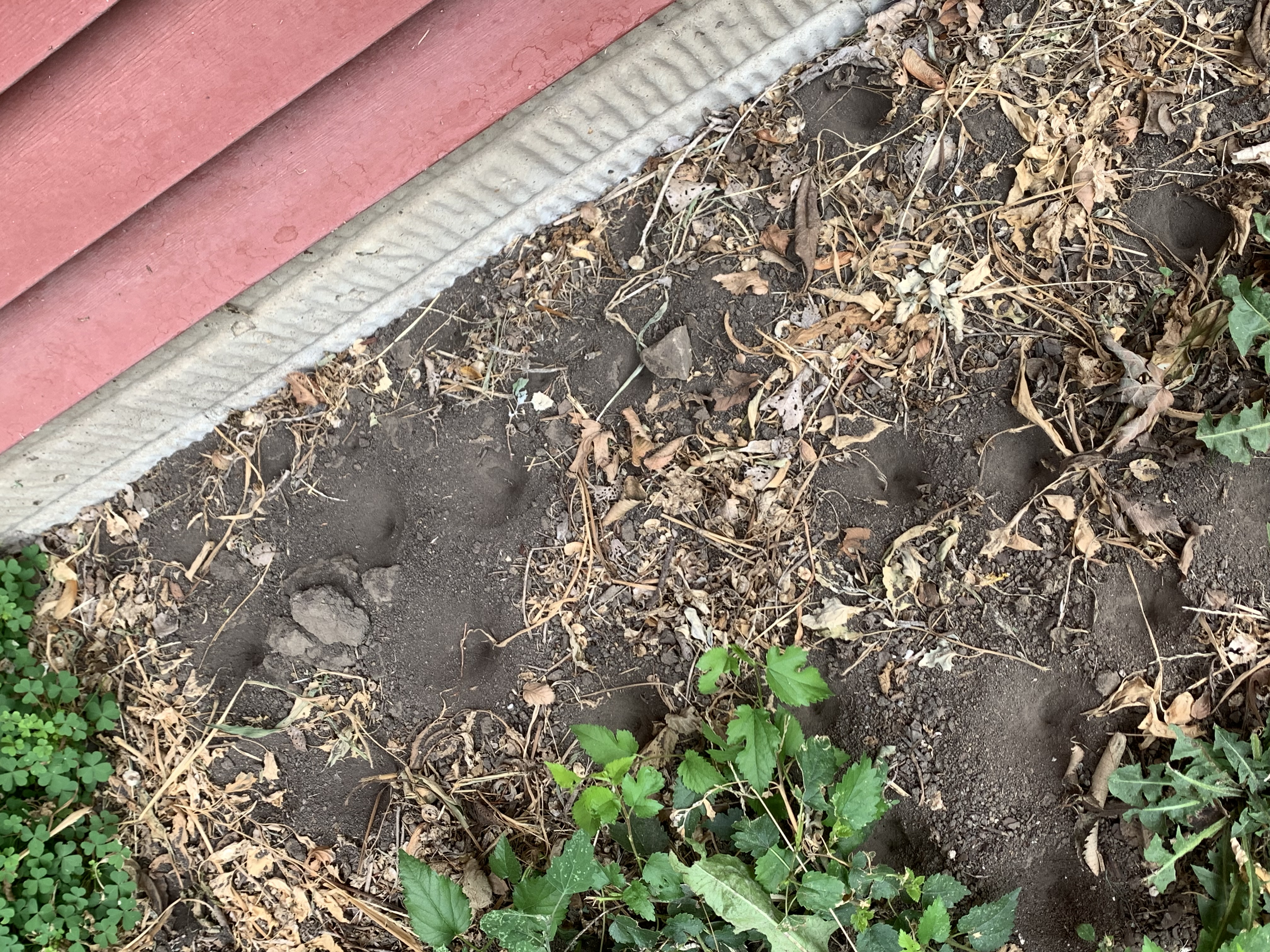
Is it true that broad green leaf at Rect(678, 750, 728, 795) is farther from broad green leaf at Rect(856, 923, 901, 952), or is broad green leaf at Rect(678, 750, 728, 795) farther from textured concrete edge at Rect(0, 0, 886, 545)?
textured concrete edge at Rect(0, 0, 886, 545)

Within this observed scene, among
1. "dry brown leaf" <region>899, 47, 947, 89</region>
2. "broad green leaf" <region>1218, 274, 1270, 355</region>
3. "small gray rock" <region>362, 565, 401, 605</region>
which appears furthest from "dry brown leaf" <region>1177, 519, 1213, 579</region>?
"small gray rock" <region>362, 565, 401, 605</region>

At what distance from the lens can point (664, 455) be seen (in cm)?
212

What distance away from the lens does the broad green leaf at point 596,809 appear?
1.76 meters

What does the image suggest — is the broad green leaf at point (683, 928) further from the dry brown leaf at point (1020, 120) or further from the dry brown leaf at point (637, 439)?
the dry brown leaf at point (1020, 120)

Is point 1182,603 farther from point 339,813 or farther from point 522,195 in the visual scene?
point 339,813

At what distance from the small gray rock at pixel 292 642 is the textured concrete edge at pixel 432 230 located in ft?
2.19

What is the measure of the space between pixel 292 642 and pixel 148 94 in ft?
4.82

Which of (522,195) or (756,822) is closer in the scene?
(756,822)

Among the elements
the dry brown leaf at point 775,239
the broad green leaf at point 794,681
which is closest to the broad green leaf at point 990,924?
the broad green leaf at point 794,681

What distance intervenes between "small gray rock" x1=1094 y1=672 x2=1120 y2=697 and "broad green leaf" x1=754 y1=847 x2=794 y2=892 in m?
0.91

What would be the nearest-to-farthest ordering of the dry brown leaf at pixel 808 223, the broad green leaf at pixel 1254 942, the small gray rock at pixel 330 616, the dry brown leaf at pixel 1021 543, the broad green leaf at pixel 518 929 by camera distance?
the broad green leaf at pixel 1254 942 < the broad green leaf at pixel 518 929 < the dry brown leaf at pixel 1021 543 < the dry brown leaf at pixel 808 223 < the small gray rock at pixel 330 616

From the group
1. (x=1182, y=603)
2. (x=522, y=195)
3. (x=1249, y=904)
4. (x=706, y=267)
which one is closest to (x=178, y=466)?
(x=522, y=195)

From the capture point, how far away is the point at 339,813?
222 centimetres

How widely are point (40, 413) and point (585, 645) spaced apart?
5.46 feet
